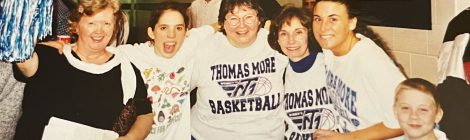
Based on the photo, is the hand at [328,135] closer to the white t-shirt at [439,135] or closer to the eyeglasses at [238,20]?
the white t-shirt at [439,135]

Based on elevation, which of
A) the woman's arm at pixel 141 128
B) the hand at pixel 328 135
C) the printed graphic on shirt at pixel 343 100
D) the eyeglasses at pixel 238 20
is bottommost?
the hand at pixel 328 135

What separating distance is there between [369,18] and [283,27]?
228 millimetres

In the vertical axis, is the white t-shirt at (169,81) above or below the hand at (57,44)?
below

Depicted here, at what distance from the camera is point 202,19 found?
1396mm

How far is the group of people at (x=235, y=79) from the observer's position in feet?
4.39

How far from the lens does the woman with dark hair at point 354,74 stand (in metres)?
1.33

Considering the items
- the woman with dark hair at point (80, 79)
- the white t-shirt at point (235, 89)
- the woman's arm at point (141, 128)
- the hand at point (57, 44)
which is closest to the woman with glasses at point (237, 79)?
the white t-shirt at point (235, 89)

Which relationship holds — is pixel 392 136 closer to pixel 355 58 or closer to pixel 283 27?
pixel 355 58

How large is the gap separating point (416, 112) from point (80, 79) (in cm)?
87

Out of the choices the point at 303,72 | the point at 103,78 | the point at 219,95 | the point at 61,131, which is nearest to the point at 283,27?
the point at 303,72

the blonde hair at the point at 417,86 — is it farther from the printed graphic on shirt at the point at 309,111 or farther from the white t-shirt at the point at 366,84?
the printed graphic on shirt at the point at 309,111

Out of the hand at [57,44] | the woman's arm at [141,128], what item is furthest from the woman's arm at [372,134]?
the hand at [57,44]

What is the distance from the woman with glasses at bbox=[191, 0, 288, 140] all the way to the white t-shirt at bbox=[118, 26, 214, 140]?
0.07ft

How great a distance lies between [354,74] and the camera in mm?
1350
